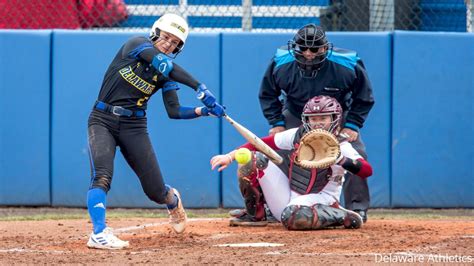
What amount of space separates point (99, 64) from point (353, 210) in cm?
307

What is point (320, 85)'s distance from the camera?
771 cm

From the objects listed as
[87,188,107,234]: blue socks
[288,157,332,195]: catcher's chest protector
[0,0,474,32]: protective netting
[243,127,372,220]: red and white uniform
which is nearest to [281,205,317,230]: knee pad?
[243,127,372,220]: red and white uniform

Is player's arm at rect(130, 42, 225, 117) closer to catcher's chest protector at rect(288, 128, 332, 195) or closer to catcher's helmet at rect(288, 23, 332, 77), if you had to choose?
catcher's chest protector at rect(288, 128, 332, 195)

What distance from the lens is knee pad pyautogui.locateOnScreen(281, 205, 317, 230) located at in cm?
718

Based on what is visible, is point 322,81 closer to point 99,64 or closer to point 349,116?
point 349,116

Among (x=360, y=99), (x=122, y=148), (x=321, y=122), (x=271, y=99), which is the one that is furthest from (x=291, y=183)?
(x=122, y=148)

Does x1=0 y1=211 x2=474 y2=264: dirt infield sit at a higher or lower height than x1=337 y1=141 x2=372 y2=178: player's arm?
lower

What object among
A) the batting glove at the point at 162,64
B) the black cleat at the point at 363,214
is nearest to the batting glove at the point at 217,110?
the batting glove at the point at 162,64

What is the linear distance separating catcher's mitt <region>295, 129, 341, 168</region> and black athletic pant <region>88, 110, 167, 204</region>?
107 cm

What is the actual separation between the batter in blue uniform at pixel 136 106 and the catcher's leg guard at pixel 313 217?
3.17ft

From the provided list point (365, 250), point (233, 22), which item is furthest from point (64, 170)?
point (365, 250)

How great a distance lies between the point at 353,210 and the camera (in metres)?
7.88

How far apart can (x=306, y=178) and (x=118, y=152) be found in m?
2.65

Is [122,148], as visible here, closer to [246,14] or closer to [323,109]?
[323,109]
